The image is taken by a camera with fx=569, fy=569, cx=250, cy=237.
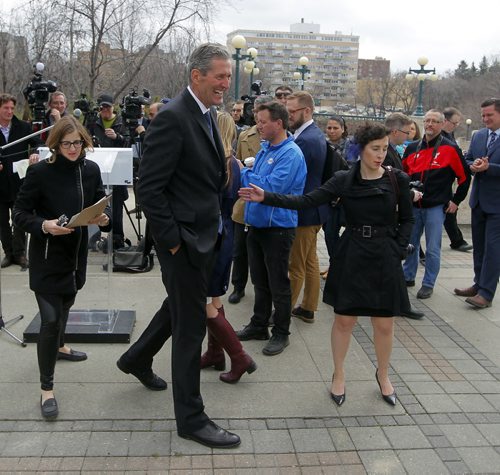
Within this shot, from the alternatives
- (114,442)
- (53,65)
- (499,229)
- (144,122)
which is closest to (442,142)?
(499,229)

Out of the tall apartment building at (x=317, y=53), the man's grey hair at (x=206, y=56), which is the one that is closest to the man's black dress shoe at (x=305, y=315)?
the man's grey hair at (x=206, y=56)

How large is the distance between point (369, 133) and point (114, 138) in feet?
16.0

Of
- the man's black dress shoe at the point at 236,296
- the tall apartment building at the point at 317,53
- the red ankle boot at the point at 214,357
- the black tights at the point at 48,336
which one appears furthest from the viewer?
the tall apartment building at the point at 317,53

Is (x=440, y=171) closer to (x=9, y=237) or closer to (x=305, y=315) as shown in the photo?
(x=305, y=315)

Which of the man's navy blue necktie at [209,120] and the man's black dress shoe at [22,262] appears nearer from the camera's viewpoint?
the man's navy blue necktie at [209,120]

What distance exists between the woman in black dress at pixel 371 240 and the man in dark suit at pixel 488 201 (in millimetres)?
2373

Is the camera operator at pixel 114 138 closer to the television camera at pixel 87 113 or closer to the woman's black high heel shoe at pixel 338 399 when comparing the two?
the television camera at pixel 87 113

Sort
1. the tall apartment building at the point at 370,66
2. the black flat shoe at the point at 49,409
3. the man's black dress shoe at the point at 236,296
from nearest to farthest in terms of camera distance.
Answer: the black flat shoe at the point at 49,409
the man's black dress shoe at the point at 236,296
the tall apartment building at the point at 370,66

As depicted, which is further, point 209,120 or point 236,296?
point 236,296

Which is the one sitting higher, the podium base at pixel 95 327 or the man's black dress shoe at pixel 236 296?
the man's black dress shoe at pixel 236 296

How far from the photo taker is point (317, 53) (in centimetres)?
12188

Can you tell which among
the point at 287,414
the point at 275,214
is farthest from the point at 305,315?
the point at 287,414

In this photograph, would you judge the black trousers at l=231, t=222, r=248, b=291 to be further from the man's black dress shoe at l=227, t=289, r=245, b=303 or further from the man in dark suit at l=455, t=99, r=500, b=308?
the man in dark suit at l=455, t=99, r=500, b=308

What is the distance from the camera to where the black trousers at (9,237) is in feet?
21.1
